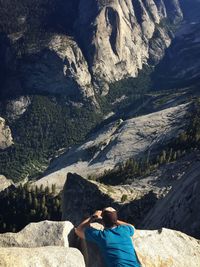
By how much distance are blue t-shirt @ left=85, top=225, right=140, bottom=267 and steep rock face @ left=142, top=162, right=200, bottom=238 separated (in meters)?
13.9

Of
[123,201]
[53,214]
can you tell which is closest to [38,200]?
[53,214]

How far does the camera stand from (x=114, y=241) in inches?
1008

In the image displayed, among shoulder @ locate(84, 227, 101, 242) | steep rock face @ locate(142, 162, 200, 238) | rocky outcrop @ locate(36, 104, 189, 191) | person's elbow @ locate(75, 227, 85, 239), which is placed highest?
shoulder @ locate(84, 227, 101, 242)

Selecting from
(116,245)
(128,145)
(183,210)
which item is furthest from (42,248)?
(128,145)

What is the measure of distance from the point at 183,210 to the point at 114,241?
20189 mm

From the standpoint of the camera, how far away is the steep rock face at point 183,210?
41.0 meters

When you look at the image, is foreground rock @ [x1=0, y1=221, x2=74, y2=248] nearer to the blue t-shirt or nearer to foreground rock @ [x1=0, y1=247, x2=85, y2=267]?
foreground rock @ [x1=0, y1=247, x2=85, y2=267]

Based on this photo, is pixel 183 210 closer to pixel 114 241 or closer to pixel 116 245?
pixel 114 241

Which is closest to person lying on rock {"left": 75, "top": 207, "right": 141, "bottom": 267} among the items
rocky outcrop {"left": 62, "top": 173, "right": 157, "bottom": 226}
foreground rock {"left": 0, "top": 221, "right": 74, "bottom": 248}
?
foreground rock {"left": 0, "top": 221, "right": 74, "bottom": 248}

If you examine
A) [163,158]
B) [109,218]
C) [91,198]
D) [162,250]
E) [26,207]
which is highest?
[109,218]

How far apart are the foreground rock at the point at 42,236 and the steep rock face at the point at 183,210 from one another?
13642mm

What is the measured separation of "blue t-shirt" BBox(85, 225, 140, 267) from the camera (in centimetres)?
2481

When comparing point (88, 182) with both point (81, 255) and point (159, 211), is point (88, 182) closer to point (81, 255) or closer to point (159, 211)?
point (159, 211)

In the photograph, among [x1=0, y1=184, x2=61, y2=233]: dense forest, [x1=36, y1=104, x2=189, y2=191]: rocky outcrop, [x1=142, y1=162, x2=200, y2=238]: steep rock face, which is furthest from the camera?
[x1=36, y1=104, x2=189, y2=191]: rocky outcrop
